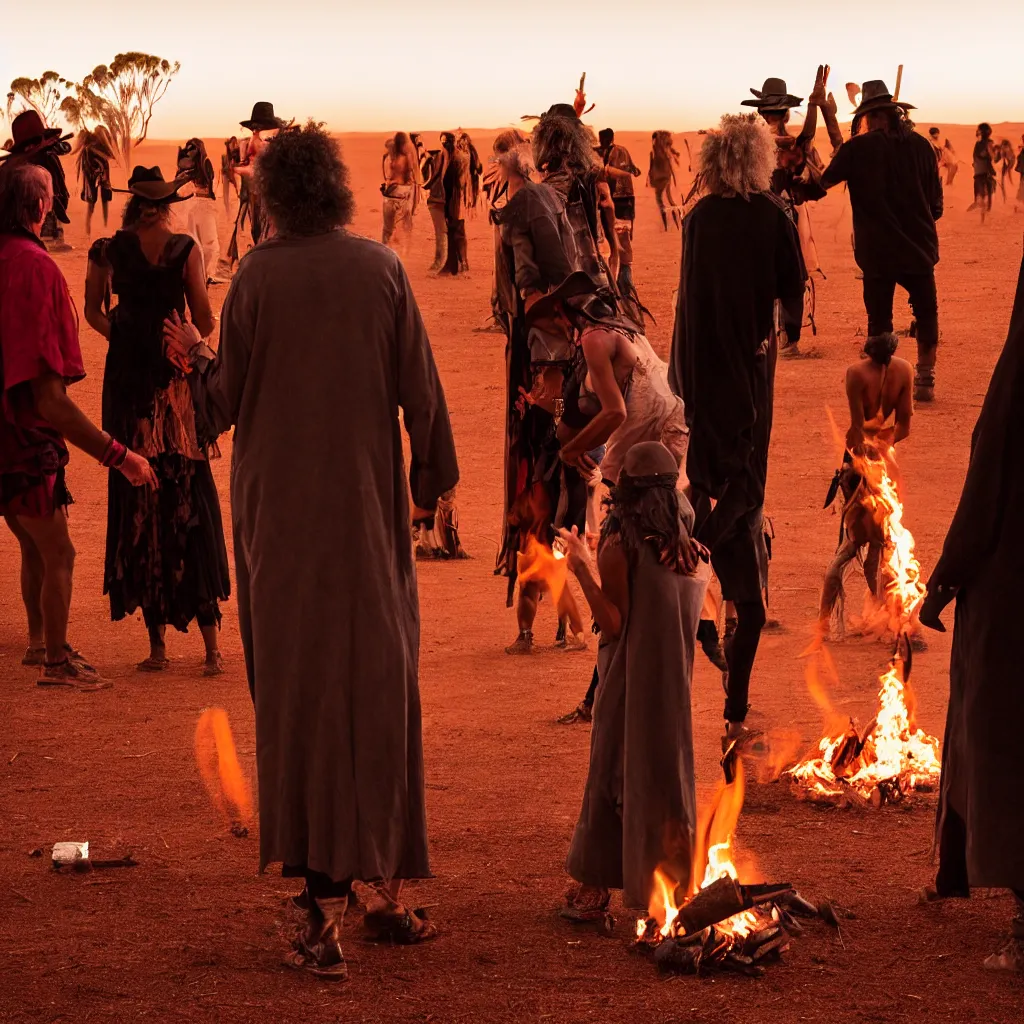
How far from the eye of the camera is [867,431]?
815 cm

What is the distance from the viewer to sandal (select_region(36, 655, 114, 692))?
24.6ft

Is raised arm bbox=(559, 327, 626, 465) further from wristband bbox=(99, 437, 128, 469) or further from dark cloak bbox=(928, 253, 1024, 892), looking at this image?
dark cloak bbox=(928, 253, 1024, 892)

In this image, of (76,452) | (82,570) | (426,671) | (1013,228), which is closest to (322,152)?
(426,671)

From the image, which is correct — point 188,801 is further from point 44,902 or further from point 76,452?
point 76,452

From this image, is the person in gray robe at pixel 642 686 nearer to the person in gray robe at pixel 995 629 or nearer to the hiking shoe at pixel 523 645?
the person in gray robe at pixel 995 629

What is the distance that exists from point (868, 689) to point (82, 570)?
521 centimetres

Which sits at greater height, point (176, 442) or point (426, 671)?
point (176, 442)

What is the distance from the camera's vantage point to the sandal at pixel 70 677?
748 centimetres

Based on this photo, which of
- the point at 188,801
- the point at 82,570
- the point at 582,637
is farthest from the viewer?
A: the point at 82,570

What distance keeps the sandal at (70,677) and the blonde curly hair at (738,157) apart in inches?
143

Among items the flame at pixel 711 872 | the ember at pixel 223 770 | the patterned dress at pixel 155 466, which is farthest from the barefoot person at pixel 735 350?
the patterned dress at pixel 155 466

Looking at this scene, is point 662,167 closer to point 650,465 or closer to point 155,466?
point 155,466

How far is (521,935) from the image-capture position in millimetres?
4641

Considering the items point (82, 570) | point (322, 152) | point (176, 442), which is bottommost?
point (82, 570)
